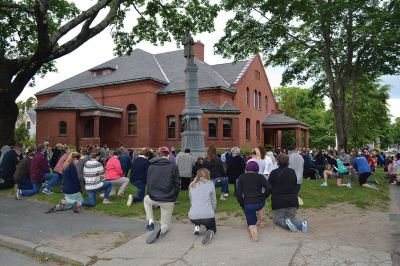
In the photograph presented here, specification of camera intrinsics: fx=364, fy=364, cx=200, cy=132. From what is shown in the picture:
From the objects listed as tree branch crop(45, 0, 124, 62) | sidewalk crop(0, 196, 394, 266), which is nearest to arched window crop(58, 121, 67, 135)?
tree branch crop(45, 0, 124, 62)

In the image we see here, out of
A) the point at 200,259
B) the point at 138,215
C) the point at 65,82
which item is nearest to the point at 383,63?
the point at 138,215

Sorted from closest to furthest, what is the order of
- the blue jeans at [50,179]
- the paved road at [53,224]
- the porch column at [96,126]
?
1. the paved road at [53,224]
2. the blue jeans at [50,179]
3. the porch column at [96,126]

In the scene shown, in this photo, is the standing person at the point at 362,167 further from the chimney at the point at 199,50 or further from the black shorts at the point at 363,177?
the chimney at the point at 199,50

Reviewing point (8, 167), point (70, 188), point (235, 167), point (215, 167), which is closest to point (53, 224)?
point (70, 188)

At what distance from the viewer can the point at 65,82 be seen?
133 ft

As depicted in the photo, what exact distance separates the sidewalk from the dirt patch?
13 cm

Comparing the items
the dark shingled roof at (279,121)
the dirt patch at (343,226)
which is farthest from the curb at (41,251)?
the dark shingled roof at (279,121)

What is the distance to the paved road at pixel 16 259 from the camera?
6.06 m

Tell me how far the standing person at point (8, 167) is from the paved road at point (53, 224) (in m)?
3.19

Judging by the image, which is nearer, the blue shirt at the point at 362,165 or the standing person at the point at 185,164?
the standing person at the point at 185,164

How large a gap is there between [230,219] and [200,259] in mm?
3108

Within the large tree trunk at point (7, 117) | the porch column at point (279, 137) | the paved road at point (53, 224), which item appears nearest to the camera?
the paved road at point (53, 224)

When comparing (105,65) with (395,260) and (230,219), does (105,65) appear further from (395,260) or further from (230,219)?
(395,260)

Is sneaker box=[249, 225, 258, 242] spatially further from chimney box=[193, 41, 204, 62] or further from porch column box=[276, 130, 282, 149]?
porch column box=[276, 130, 282, 149]
